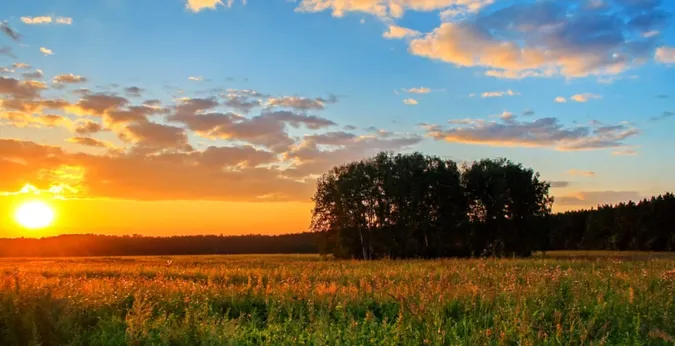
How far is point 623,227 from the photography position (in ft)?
336

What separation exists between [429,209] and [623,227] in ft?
183

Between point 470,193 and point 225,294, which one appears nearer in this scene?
point 225,294

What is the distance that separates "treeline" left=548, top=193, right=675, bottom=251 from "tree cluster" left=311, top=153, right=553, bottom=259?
2138 cm

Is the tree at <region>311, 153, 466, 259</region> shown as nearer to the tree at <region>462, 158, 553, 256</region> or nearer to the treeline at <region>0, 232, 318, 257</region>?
the tree at <region>462, 158, 553, 256</region>

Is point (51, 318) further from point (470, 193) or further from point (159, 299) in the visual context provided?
point (470, 193)

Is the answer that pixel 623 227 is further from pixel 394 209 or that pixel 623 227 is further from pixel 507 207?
pixel 394 209

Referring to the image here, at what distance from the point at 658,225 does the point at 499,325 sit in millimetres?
99544

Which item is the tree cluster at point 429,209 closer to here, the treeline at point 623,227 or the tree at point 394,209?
the tree at point 394,209

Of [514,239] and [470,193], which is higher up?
[470,193]

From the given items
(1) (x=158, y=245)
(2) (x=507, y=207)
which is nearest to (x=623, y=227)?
(2) (x=507, y=207)

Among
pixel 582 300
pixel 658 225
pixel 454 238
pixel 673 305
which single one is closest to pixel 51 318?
pixel 582 300

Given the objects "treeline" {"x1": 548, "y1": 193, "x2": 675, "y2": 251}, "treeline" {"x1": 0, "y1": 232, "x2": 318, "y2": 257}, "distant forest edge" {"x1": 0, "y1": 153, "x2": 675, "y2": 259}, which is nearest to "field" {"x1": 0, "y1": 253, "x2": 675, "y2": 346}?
"distant forest edge" {"x1": 0, "y1": 153, "x2": 675, "y2": 259}

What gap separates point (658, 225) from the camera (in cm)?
9438

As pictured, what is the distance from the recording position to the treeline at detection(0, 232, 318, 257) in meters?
104
